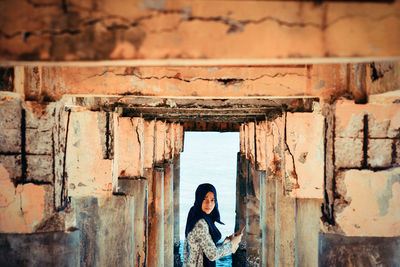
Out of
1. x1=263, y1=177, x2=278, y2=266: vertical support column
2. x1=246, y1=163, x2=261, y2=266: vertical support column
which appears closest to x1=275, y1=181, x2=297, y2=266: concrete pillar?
x1=263, y1=177, x2=278, y2=266: vertical support column

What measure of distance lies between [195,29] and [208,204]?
2924mm

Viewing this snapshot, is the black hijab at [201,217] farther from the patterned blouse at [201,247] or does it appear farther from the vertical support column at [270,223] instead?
the vertical support column at [270,223]

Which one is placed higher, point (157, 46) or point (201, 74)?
point (201, 74)

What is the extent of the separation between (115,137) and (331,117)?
2431 mm

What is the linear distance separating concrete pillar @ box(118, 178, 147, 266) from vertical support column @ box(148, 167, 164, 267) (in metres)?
1.14

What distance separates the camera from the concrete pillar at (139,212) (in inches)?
206

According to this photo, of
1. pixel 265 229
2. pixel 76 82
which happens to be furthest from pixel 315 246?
pixel 76 82

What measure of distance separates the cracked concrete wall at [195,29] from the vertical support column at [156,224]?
5425 millimetres

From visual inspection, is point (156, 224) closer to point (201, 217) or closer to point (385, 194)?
point (201, 217)

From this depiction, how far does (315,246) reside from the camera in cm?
401

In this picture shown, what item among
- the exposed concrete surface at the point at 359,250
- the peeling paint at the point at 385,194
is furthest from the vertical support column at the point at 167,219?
the peeling paint at the point at 385,194

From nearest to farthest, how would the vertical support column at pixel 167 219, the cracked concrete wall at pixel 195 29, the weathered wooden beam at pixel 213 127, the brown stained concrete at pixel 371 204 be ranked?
the cracked concrete wall at pixel 195 29 → the brown stained concrete at pixel 371 204 → the vertical support column at pixel 167 219 → the weathered wooden beam at pixel 213 127

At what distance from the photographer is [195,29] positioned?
154 centimetres

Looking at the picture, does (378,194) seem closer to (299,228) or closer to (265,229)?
(299,228)
